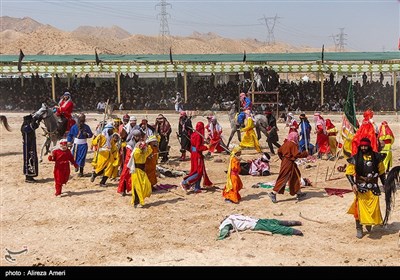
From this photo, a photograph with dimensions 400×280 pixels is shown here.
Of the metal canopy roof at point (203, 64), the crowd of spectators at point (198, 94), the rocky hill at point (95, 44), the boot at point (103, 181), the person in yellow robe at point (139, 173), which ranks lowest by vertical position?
the boot at point (103, 181)

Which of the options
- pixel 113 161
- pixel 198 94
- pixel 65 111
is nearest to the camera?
pixel 113 161

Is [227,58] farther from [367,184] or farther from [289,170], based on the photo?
[367,184]

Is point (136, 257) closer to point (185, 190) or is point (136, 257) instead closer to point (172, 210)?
point (172, 210)

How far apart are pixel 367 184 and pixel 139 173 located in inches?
168

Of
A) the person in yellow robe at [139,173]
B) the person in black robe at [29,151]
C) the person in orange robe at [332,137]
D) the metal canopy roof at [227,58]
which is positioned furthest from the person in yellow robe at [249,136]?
the metal canopy roof at [227,58]

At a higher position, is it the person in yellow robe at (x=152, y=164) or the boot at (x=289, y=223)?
the person in yellow robe at (x=152, y=164)

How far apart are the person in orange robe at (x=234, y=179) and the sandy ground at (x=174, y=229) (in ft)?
0.60

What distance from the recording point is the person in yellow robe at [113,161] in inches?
506

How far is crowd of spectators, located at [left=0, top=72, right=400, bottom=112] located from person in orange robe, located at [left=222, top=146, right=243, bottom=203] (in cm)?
1398

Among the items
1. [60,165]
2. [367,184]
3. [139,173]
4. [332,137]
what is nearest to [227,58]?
[332,137]

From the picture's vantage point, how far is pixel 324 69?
26.5m

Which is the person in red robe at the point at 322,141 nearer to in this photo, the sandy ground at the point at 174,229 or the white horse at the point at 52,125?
the sandy ground at the point at 174,229

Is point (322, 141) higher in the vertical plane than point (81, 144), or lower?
lower

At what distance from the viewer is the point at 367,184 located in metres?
8.52
